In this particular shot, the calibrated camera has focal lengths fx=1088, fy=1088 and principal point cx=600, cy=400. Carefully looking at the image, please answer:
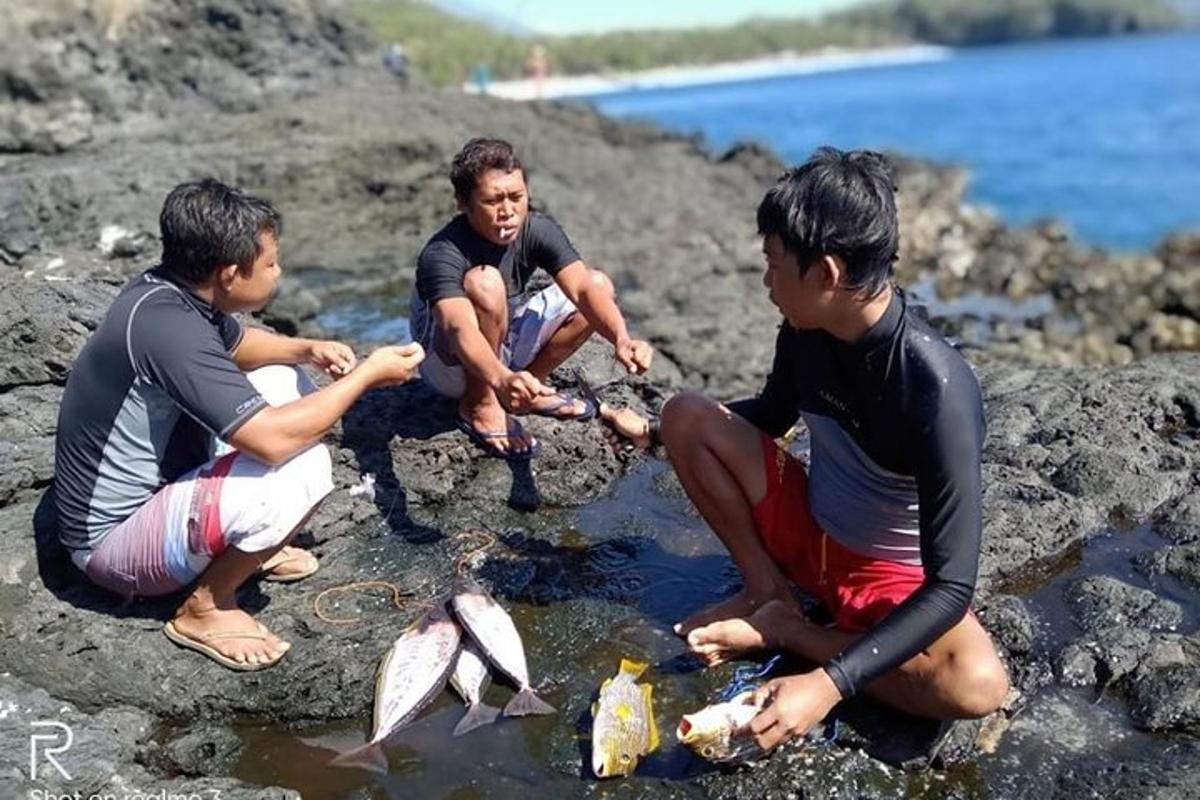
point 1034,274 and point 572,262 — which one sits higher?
point 572,262

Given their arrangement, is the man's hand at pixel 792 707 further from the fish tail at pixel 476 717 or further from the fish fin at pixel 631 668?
the fish tail at pixel 476 717

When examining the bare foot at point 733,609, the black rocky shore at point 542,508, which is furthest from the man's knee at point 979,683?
the bare foot at point 733,609

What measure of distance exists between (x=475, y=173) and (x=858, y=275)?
2.45 m

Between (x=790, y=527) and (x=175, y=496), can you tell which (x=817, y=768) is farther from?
(x=175, y=496)

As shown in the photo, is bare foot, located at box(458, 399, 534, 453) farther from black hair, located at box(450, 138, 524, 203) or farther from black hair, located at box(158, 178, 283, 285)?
black hair, located at box(158, 178, 283, 285)

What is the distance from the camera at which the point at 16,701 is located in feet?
12.9

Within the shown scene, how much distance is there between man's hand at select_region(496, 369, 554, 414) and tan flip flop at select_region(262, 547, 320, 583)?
1131 mm

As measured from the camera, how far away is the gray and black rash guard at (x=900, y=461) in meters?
3.32

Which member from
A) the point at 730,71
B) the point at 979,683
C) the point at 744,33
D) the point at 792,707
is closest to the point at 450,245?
the point at 792,707

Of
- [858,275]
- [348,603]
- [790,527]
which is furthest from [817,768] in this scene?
[348,603]

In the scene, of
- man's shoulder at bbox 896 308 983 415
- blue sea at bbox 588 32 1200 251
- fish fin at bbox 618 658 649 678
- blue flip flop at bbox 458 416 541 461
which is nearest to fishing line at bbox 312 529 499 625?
blue flip flop at bbox 458 416 541 461

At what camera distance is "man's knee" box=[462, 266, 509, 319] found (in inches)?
215

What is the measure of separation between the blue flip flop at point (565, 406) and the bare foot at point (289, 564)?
4.08 ft

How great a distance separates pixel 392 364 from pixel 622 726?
63.1 inches
